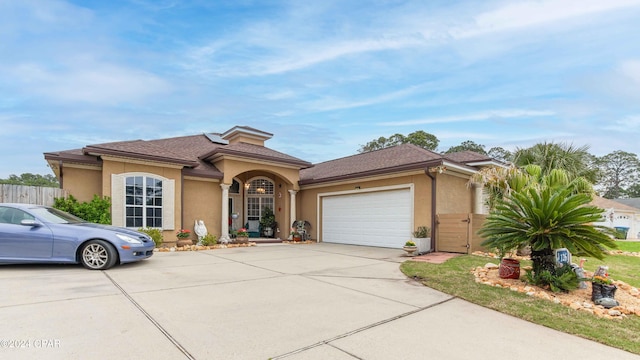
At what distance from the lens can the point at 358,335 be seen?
338 cm

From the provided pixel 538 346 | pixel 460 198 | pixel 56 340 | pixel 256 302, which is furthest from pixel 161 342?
pixel 460 198

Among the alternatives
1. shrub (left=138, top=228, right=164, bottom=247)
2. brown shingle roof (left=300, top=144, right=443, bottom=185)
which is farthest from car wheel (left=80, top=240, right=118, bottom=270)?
brown shingle roof (left=300, top=144, right=443, bottom=185)

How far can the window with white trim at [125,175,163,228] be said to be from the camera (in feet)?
35.7

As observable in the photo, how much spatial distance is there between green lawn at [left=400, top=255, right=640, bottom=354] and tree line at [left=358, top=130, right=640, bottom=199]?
5.53 metres

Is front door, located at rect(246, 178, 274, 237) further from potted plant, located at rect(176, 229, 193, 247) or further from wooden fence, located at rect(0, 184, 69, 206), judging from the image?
wooden fence, located at rect(0, 184, 69, 206)

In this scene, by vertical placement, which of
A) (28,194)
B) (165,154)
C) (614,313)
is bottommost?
(614,313)

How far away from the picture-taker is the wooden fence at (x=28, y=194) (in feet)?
27.9

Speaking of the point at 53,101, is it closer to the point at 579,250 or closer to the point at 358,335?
the point at 358,335

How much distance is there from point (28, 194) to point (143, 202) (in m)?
3.00

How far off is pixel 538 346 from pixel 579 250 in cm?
321

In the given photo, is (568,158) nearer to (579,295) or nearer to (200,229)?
(579,295)

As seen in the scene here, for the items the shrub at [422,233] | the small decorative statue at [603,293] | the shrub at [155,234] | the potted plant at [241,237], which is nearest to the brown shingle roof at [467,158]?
the shrub at [422,233]

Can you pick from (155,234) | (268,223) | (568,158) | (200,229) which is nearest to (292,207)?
(268,223)

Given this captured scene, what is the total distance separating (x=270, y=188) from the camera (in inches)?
643
